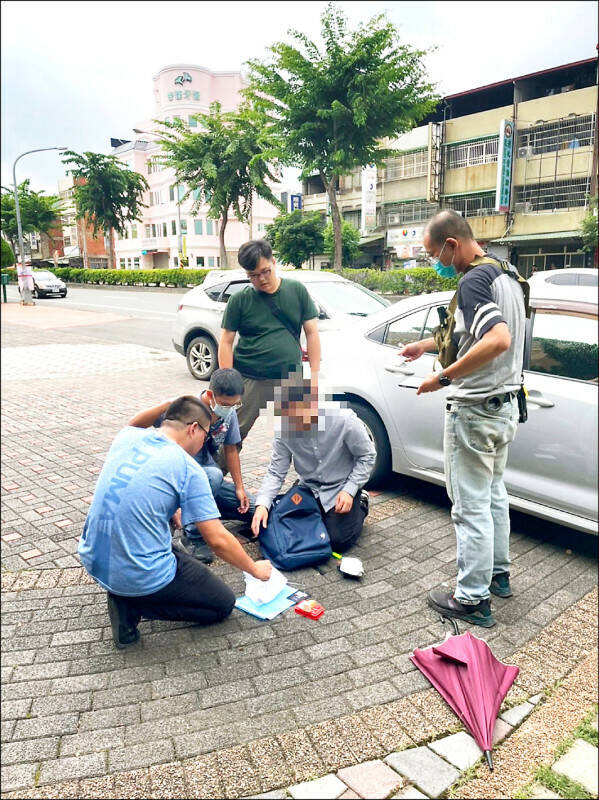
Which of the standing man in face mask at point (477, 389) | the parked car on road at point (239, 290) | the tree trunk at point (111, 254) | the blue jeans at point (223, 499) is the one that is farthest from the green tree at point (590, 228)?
the blue jeans at point (223, 499)

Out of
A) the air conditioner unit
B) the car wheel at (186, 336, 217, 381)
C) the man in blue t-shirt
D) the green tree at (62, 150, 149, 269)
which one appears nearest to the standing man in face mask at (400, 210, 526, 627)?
the air conditioner unit

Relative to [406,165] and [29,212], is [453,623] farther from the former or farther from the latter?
[29,212]

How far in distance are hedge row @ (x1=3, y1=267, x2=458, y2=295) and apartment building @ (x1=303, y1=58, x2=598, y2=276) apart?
0.04 meters

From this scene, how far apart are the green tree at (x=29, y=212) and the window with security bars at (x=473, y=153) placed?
3.12ft

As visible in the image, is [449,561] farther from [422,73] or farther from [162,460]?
[422,73]

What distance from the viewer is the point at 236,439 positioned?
1.46 m

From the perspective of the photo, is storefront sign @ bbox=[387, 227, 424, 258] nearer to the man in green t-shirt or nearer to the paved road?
the man in green t-shirt

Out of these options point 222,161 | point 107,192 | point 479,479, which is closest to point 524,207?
point 479,479

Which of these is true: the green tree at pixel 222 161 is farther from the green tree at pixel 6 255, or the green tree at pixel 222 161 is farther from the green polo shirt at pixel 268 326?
the green tree at pixel 6 255

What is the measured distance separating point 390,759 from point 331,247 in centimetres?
133

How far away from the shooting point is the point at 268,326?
121 centimetres

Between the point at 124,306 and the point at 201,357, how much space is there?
0.27m

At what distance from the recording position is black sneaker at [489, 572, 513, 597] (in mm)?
1719

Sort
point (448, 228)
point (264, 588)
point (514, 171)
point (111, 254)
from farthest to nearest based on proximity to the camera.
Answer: point (264, 588) < point (111, 254) < point (514, 171) < point (448, 228)
